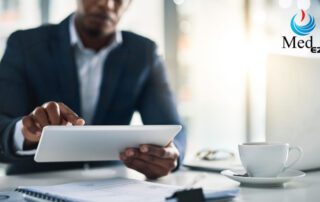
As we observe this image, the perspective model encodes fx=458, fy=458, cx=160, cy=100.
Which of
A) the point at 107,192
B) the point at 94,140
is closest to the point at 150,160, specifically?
the point at 94,140

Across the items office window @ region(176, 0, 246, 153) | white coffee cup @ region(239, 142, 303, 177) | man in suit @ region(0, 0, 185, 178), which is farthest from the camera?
office window @ region(176, 0, 246, 153)

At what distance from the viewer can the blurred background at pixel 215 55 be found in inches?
160

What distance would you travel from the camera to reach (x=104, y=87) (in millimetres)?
1845

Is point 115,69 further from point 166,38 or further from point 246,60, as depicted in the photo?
point 246,60

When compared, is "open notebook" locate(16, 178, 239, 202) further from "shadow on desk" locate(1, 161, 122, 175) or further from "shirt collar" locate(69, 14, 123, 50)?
"shirt collar" locate(69, 14, 123, 50)

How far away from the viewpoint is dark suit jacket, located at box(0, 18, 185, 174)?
1.79 metres

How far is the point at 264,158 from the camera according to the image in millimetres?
897

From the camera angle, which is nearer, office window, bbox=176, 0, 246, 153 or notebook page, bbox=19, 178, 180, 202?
notebook page, bbox=19, 178, 180, 202

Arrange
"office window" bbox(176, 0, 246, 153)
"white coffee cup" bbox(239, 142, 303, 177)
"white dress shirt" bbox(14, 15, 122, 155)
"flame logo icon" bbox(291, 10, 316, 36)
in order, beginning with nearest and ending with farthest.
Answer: "white coffee cup" bbox(239, 142, 303, 177), "flame logo icon" bbox(291, 10, 316, 36), "white dress shirt" bbox(14, 15, 122, 155), "office window" bbox(176, 0, 246, 153)

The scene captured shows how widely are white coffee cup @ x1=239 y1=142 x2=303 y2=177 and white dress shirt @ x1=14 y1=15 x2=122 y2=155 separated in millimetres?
1060

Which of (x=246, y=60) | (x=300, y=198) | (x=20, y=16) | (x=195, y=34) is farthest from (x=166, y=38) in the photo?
(x=300, y=198)

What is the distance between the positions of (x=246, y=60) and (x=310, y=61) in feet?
11.5

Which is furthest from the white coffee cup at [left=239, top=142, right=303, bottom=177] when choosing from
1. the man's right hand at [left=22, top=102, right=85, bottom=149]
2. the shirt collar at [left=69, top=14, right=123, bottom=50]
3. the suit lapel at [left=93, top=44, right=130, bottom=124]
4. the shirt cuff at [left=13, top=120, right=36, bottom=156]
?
the shirt collar at [left=69, top=14, right=123, bottom=50]

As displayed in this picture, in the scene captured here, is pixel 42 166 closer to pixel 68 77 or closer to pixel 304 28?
pixel 68 77
